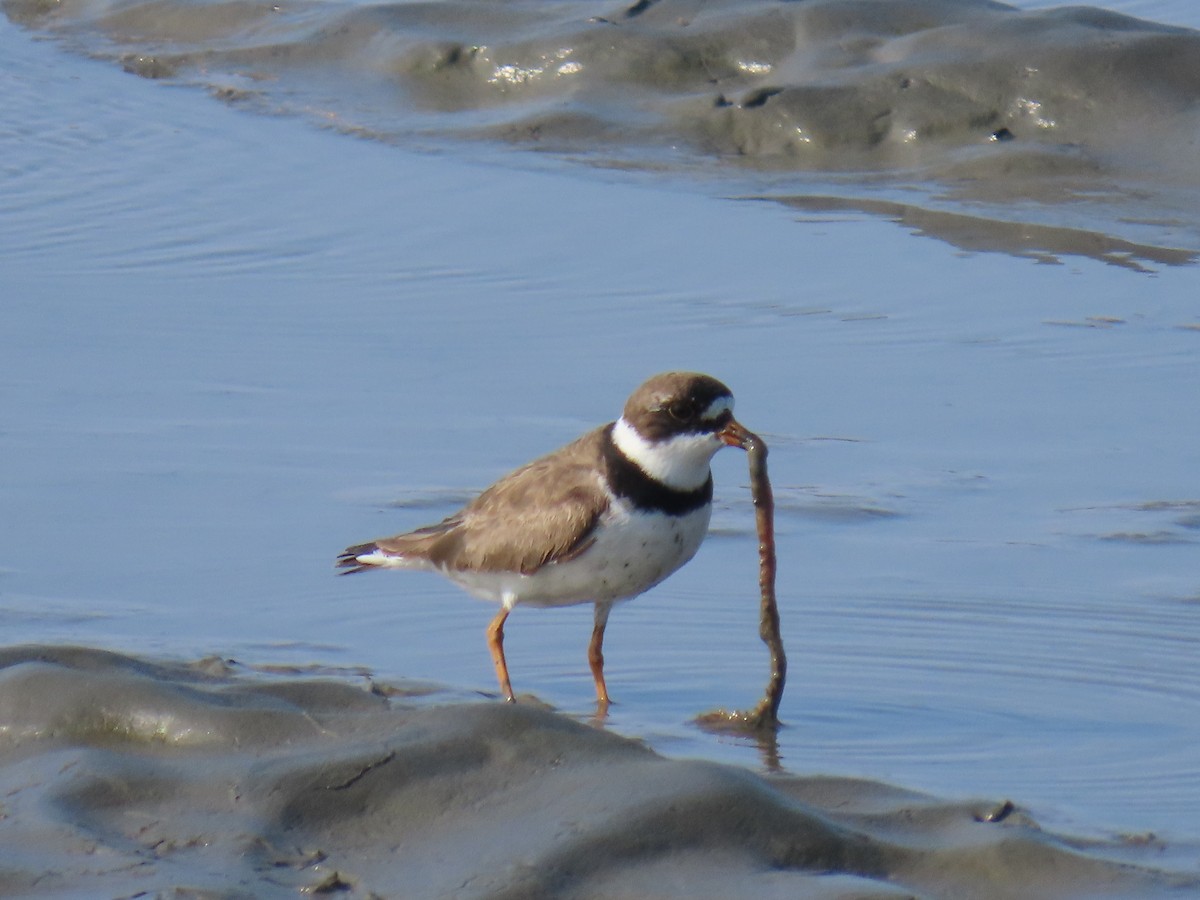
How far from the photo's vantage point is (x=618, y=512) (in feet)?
19.8

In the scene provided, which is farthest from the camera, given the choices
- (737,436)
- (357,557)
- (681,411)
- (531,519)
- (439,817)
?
(357,557)

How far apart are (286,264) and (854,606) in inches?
194

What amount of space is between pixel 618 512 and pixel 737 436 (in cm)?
42

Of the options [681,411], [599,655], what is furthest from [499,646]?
[681,411]

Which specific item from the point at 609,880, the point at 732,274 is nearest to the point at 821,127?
the point at 732,274

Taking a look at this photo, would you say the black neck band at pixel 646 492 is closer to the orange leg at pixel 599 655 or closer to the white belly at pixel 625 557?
the white belly at pixel 625 557

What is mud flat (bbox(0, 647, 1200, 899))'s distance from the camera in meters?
4.10

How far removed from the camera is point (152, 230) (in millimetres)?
11172

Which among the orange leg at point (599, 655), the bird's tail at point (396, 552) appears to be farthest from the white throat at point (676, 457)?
the bird's tail at point (396, 552)

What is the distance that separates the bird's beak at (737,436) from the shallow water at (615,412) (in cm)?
Result: 68

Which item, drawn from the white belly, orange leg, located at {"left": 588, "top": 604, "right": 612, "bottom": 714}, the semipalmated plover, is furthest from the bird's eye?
orange leg, located at {"left": 588, "top": 604, "right": 612, "bottom": 714}

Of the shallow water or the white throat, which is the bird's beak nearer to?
the white throat

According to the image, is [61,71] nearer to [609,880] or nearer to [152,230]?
[152,230]

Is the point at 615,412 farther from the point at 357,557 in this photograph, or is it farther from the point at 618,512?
the point at 618,512
